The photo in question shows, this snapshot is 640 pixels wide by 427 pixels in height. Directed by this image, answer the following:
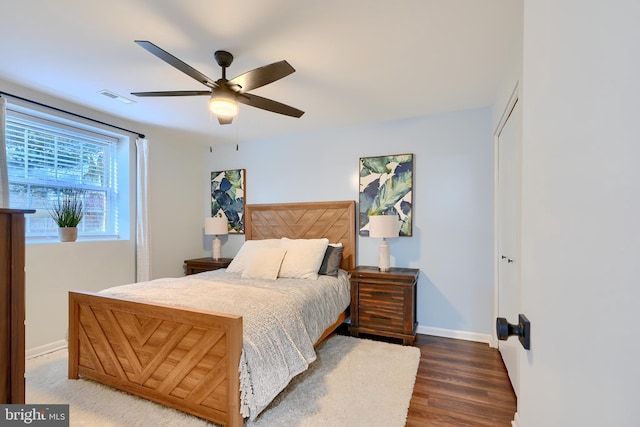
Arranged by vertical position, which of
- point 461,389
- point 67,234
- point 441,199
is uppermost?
point 441,199

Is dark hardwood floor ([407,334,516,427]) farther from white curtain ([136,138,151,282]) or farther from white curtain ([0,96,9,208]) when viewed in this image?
white curtain ([0,96,9,208])

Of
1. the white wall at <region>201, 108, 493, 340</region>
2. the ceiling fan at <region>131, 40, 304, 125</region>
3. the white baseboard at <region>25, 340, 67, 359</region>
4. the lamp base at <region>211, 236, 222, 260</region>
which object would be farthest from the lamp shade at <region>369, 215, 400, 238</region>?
the white baseboard at <region>25, 340, 67, 359</region>

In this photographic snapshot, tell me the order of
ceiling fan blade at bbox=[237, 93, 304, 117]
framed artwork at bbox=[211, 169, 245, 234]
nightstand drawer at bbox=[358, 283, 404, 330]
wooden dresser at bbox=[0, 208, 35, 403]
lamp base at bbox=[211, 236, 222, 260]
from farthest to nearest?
framed artwork at bbox=[211, 169, 245, 234]
lamp base at bbox=[211, 236, 222, 260]
nightstand drawer at bbox=[358, 283, 404, 330]
ceiling fan blade at bbox=[237, 93, 304, 117]
wooden dresser at bbox=[0, 208, 35, 403]

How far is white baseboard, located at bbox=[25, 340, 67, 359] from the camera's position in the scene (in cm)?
266

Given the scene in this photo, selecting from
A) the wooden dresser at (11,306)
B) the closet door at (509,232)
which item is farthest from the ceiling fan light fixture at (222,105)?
the closet door at (509,232)

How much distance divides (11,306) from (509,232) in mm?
2875

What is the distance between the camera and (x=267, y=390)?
1743 millimetres

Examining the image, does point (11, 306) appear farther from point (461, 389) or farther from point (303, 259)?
point (461, 389)

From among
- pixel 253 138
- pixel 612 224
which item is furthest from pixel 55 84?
pixel 612 224

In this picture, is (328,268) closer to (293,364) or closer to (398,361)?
(398,361)

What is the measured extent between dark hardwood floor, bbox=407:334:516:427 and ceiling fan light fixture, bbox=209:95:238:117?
94.6 inches

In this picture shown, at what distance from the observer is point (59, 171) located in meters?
3.12

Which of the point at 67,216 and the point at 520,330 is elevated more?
the point at 67,216

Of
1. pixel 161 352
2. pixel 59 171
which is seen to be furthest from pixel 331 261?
pixel 59 171
